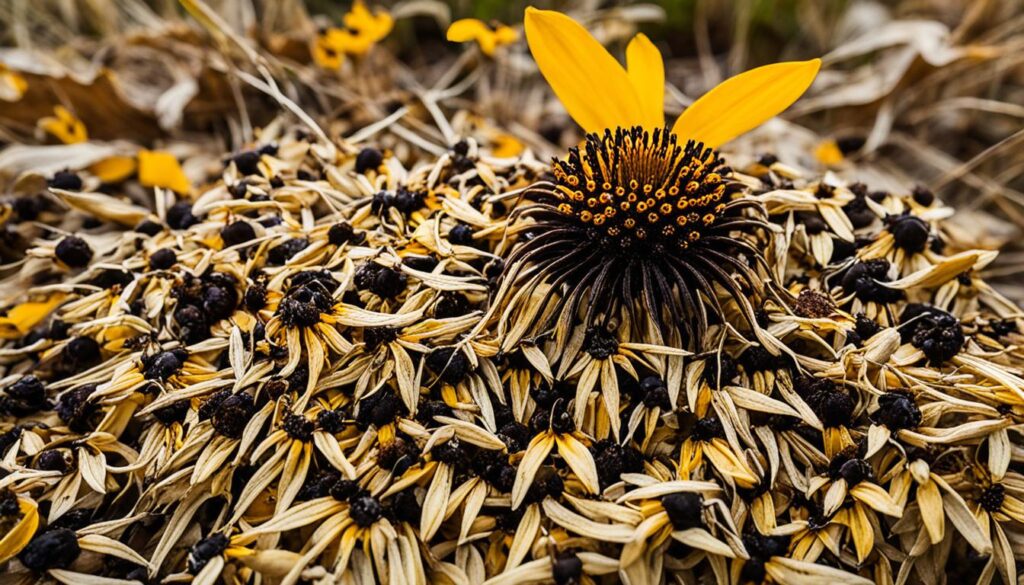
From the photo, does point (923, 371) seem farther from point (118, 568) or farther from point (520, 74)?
point (520, 74)

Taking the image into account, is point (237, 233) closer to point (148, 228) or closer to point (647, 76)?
point (148, 228)

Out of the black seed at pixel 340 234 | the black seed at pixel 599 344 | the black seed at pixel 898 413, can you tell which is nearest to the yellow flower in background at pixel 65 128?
the black seed at pixel 340 234

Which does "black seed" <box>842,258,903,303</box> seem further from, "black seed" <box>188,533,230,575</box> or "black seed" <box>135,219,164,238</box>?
"black seed" <box>135,219,164,238</box>

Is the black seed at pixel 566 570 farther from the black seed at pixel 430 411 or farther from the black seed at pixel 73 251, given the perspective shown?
the black seed at pixel 73 251

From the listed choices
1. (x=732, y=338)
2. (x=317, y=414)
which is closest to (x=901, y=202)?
(x=732, y=338)

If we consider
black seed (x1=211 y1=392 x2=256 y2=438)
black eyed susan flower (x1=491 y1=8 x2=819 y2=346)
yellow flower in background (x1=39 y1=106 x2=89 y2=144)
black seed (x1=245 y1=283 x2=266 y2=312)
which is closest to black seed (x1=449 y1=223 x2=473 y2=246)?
black eyed susan flower (x1=491 y1=8 x2=819 y2=346)

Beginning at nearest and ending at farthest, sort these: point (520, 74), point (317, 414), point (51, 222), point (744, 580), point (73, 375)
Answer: point (744, 580), point (317, 414), point (73, 375), point (51, 222), point (520, 74)
